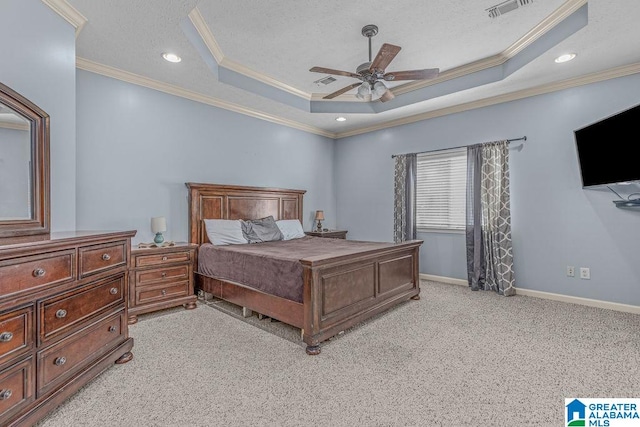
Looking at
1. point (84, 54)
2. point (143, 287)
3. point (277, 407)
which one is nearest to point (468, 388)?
point (277, 407)

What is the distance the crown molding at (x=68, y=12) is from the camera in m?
2.35

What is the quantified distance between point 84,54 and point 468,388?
4577mm

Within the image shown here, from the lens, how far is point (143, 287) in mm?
3295

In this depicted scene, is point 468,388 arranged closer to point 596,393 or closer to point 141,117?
point 596,393


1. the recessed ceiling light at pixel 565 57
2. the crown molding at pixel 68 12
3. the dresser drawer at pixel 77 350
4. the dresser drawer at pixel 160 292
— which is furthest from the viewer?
A: the dresser drawer at pixel 160 292

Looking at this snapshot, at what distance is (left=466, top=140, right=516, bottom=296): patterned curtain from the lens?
13.8 feet

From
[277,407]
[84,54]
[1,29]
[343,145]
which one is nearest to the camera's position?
[277,407]

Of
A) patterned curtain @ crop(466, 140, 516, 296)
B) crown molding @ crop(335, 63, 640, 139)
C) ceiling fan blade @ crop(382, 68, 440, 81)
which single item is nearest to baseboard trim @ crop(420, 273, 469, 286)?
patterned curtain @ crop(466, 140, 516, 296)

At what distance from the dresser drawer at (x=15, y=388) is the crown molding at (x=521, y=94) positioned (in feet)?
17.6

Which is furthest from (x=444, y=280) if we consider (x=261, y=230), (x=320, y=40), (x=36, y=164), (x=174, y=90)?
(x=36, y=164)

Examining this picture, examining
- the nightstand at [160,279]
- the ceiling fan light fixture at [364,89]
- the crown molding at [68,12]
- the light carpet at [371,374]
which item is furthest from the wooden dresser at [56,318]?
the ceiling fan light fixture at [364,89]

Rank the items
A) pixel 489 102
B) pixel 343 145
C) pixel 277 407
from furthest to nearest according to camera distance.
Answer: pixel 343 145, pixel 489 102, pixel 277 407

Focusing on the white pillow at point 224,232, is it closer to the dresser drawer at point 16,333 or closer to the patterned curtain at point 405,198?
the dresser drawer at point 16,333

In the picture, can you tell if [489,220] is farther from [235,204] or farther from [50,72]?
[50,72]
